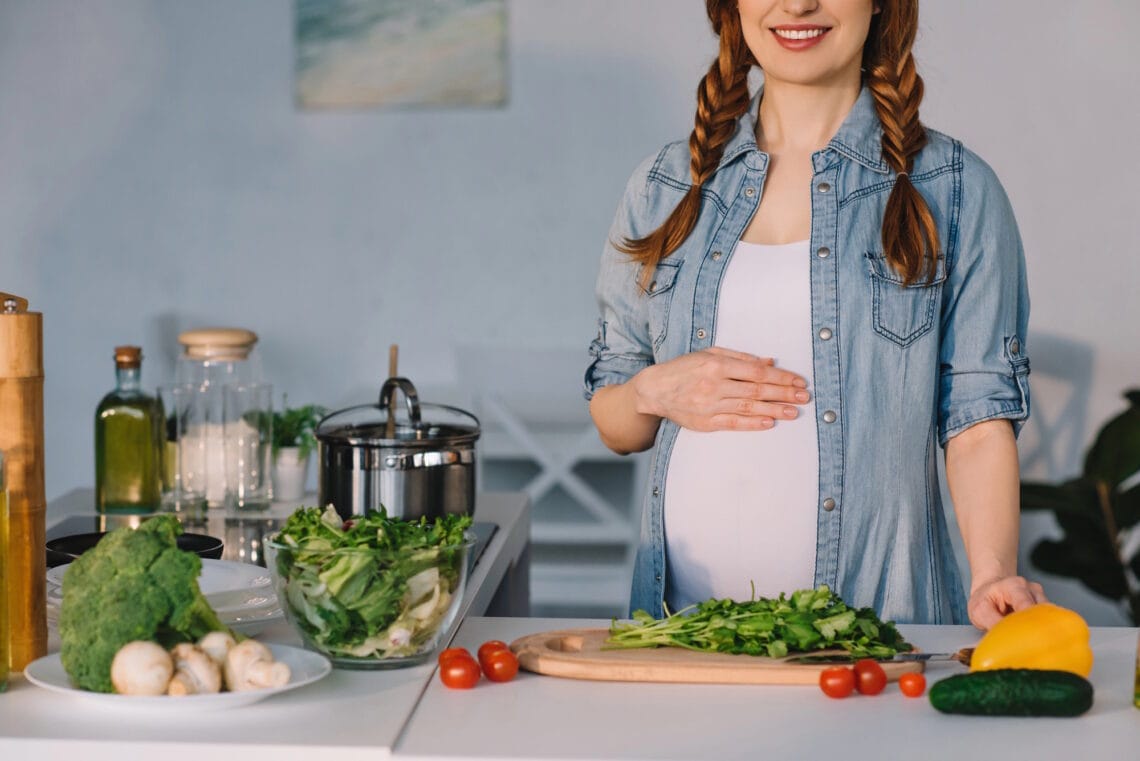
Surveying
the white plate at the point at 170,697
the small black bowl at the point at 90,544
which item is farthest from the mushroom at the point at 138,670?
the small black bowl at the point at 90,544

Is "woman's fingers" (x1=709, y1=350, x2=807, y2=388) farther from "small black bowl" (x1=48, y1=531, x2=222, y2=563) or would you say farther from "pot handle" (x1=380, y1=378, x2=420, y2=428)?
"small black bowl" (x1=48, y1=531, x2=222, y2=563)

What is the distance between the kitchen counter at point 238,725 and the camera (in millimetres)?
1033

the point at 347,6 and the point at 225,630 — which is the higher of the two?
the point at 347,6

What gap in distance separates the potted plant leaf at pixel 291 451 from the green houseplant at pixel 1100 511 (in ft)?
6.70

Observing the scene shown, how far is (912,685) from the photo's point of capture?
1.17 metres

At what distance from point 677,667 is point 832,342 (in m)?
0.57

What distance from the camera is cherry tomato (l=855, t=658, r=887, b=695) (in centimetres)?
117

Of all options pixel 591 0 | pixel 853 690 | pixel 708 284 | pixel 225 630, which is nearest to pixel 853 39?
pixel 708 284

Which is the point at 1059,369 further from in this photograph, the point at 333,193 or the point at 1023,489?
the point at 333,193

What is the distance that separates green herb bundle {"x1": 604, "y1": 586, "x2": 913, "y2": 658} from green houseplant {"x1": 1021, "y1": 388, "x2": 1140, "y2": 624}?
2.44 metres

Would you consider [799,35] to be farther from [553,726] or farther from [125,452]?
[125,452]

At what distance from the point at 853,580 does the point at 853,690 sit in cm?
51

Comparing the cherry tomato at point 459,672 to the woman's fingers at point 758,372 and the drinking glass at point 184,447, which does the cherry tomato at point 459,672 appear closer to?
the woman's fingers at point 758,372

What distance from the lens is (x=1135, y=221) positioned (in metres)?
4.05
